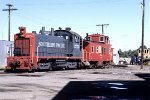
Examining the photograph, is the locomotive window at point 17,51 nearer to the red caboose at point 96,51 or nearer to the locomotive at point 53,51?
the locomotive at point 53,51

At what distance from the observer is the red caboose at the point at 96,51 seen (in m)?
40.7

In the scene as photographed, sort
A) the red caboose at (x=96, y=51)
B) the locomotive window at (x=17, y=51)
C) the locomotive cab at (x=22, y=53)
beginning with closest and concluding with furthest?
the locomotive cab at (x=22, y=53)
the locomotive window at (x=17, y=51)
the red caboose at (x=96, y=51)

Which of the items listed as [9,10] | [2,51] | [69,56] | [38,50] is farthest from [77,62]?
[9,10]

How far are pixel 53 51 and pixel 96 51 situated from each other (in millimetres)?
9483

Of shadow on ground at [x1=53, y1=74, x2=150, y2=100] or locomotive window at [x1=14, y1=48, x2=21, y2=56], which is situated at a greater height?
locomotive window at [x1=14, y1=48, x2=21, y2=56]

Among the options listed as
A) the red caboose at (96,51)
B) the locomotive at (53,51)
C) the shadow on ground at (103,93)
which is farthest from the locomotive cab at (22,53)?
the shadow on ground at (103,93)

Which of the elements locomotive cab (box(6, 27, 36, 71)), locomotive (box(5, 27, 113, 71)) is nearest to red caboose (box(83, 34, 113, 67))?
locomotive (box(5, 27, 113, 71))

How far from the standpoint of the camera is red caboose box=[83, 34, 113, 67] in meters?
40.7

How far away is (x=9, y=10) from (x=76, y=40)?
2266 cm

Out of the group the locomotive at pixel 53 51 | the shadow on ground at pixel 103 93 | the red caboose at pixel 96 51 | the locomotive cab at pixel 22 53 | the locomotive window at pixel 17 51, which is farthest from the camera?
the red caboose at pixel 96 51

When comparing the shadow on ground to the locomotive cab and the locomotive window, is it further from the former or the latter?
the locomotive window

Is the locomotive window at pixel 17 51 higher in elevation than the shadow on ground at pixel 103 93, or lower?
higher

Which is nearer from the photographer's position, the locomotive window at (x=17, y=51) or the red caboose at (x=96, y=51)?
the locomotive window at (x=17, y=51)

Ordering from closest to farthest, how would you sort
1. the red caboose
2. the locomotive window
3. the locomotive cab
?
the locomotive cab
the locomotive window
the red caboose
